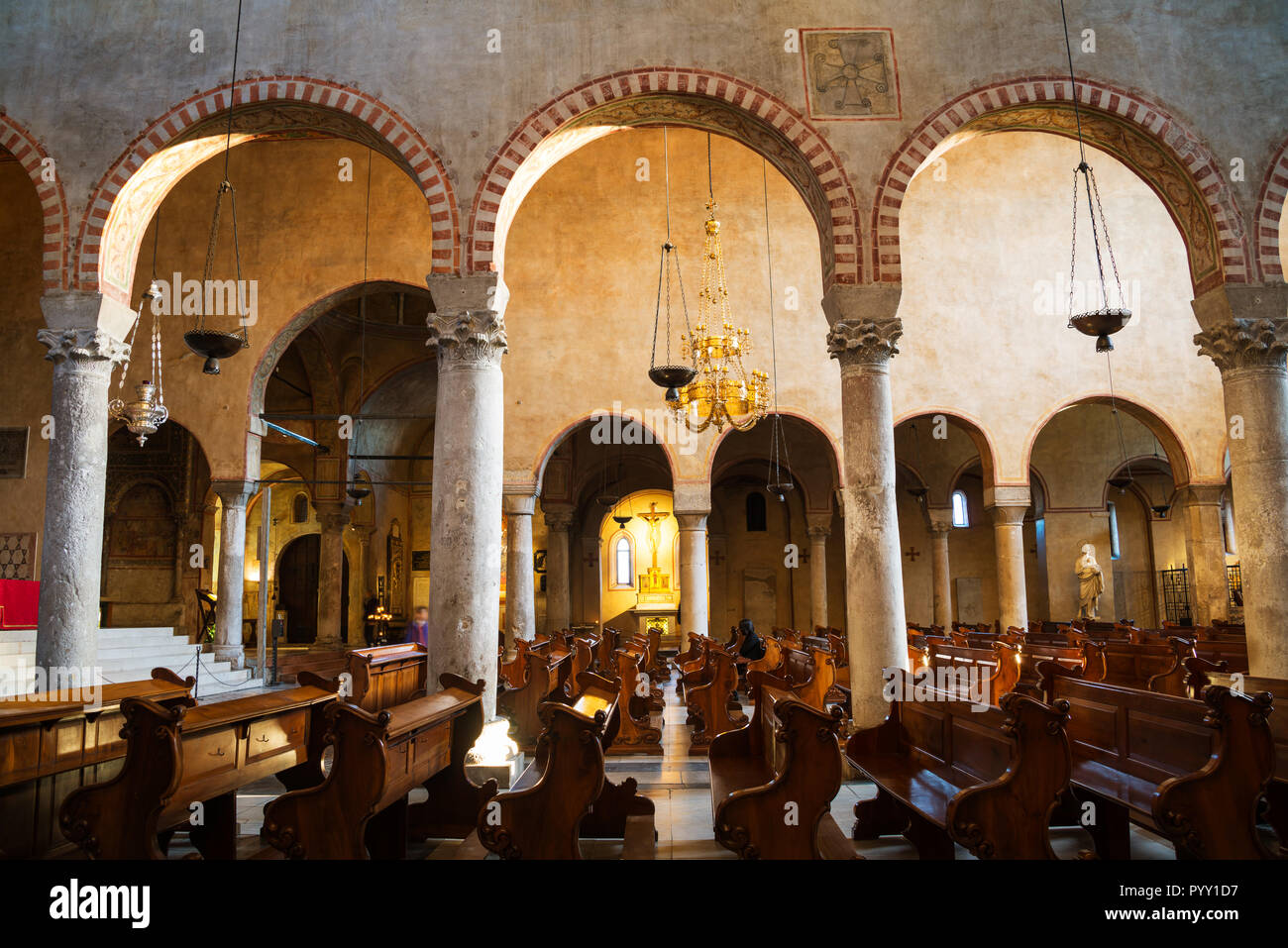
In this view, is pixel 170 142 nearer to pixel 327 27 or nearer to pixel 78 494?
pixel 327 27

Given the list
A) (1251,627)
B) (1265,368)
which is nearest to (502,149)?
(1265,368)

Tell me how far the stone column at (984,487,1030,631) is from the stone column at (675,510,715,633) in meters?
5.16

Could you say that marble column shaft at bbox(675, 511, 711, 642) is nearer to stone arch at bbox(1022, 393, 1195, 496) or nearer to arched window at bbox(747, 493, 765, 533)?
stone arch at bbox(1022, 393, 1195, 496)

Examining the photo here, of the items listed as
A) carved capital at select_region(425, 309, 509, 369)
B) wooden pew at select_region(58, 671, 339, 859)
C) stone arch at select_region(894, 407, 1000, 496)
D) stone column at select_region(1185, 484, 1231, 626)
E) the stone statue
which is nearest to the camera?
wooden pew at select_region(58, 671, 339, 859)

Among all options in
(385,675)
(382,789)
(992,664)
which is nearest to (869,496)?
(992,664)

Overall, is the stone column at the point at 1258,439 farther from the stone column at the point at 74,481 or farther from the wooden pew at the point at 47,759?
the stone column at the point at 74,481

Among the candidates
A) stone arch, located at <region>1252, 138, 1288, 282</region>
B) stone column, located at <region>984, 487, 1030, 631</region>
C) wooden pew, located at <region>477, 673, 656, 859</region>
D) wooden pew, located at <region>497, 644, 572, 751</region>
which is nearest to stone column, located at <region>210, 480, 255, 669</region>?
wooden pew, located at <region>497, 644, 572, 751</region>

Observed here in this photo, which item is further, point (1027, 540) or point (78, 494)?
point (1027, 540)

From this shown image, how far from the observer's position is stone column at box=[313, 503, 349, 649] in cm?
1747

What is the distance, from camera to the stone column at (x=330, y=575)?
17469 mm

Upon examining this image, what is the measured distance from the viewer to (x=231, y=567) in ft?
46.3

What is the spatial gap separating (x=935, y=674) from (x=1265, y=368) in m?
4.28

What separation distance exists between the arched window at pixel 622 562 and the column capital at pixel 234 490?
13.0 metres

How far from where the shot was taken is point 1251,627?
812 centimetres
